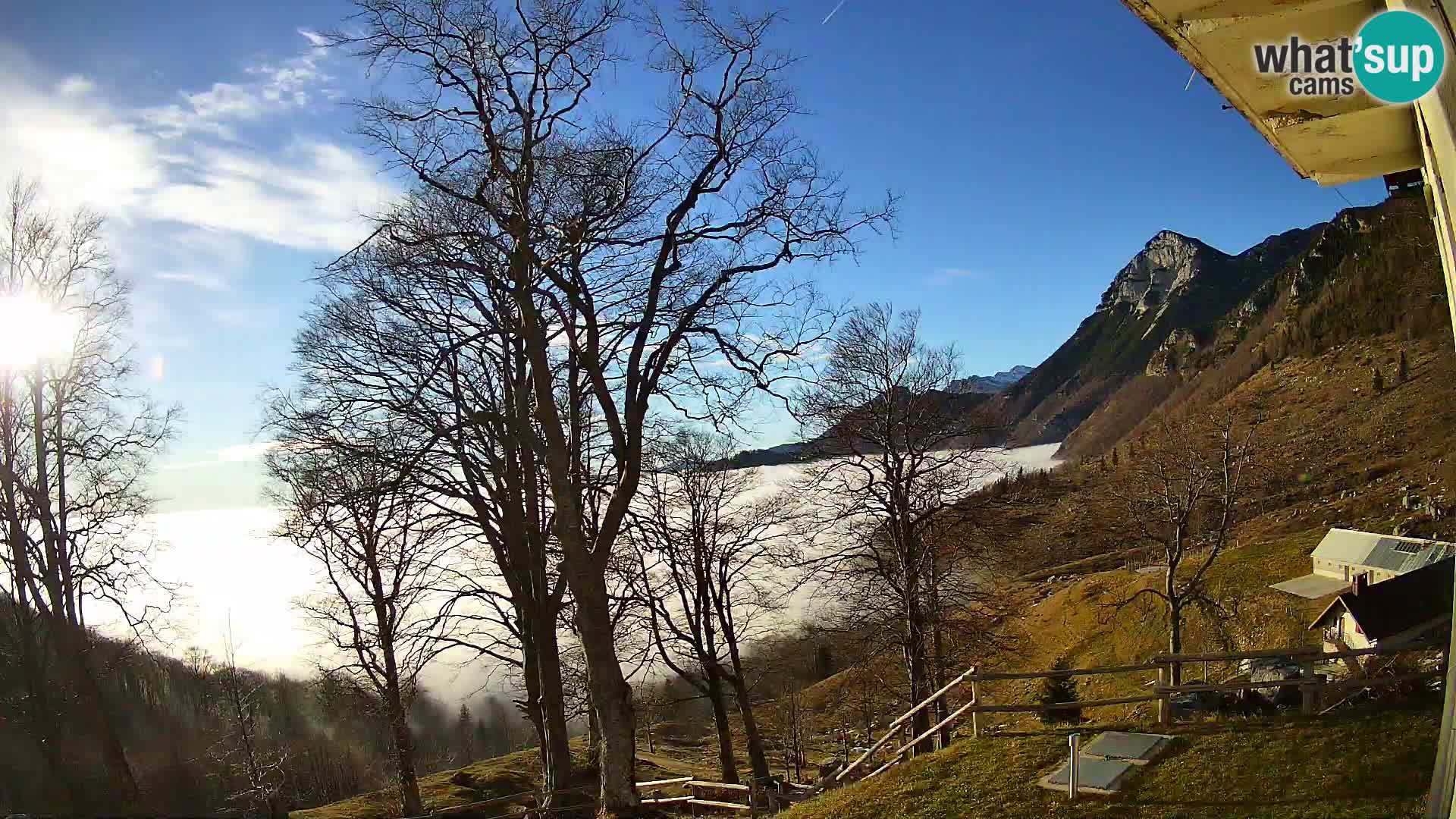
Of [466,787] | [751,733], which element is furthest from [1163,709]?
[466,787]

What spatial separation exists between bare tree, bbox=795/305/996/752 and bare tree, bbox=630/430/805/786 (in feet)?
8.85

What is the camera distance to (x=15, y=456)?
1470 cm

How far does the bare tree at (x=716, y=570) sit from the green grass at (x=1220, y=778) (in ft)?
32.9

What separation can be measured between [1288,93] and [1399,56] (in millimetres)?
624

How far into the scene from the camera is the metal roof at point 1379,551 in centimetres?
3578

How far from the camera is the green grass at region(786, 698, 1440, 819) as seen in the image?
8.11 metres

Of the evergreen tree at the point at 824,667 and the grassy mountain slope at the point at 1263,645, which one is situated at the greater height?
the grassy mountain slope at the point at 1263,645

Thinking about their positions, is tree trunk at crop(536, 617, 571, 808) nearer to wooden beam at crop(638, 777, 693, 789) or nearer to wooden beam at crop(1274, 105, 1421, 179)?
wooden beam at crop(638, 777, 693, 789)

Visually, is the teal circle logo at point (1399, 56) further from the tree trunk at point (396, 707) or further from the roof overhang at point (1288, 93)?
the tree trunk at point (396, 707)

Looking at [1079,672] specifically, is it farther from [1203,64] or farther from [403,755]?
[403,755]

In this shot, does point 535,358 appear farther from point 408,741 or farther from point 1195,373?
point 1195,373

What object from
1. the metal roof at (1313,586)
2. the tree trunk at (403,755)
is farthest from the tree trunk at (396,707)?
the metal roof at (1313,586)

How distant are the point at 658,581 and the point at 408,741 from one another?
7.90m

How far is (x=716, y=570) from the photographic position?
75.7 ft
